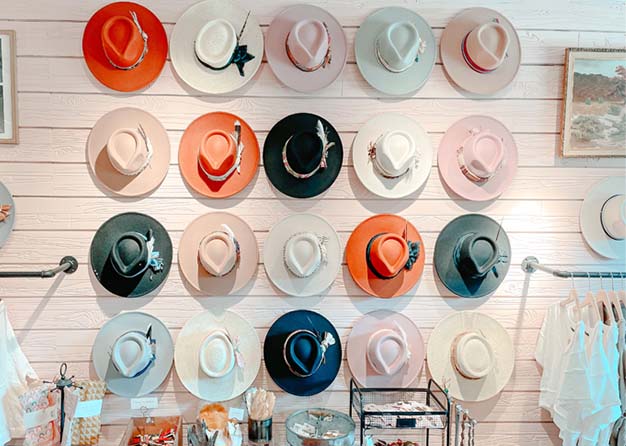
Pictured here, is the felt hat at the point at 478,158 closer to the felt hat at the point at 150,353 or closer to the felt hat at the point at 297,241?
the felt hat at the point at 297,241

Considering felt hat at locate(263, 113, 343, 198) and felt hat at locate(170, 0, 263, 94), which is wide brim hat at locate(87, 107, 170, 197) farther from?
felt hat at locate(263, 113, 343, 198)

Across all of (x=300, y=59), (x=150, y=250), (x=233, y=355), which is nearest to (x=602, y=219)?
(x=300, y=59)

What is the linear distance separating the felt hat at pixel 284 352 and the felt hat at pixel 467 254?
55 centimetres

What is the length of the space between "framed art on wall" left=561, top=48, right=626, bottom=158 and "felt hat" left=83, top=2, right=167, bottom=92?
1.73 m

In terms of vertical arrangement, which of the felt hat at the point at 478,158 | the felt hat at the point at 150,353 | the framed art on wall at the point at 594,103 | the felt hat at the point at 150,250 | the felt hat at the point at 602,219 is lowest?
the felt hat at the point at 150,353

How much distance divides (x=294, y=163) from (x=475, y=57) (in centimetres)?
87

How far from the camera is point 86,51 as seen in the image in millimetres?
2105

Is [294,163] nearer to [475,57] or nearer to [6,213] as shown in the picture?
[475,57]

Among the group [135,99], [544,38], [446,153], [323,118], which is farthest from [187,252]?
[544,38]

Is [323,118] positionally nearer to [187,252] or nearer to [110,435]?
[187,252]

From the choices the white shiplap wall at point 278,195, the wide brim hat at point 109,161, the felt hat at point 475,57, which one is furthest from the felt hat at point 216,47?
the felt hat at point 475,57

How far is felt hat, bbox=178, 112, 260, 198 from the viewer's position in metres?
2.12

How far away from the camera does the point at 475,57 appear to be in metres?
2.15

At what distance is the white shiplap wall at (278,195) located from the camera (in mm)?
2137
